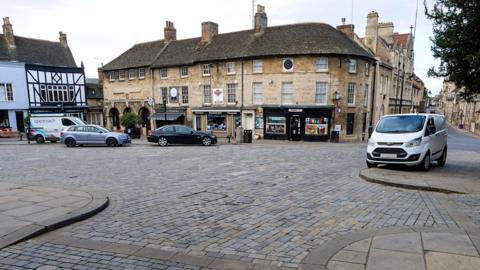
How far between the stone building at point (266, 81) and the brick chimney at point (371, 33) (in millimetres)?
4266

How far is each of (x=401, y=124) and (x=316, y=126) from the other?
53.1ft

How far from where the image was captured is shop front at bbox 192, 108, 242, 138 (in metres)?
29.6

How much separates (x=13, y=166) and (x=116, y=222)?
9.42m

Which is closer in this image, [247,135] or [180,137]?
[180,137]

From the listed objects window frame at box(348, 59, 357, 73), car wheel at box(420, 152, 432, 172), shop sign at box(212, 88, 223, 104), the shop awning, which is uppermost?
window frame at box(348, 59, 357, 73)

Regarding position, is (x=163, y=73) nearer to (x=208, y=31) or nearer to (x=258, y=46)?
(x=208, y=31)

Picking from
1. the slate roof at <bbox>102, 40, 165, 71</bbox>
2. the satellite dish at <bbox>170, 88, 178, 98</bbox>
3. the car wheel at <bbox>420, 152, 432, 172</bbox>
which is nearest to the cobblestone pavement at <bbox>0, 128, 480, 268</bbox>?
the car wheel at <bbox>420, 152, 432, 172</bbox>

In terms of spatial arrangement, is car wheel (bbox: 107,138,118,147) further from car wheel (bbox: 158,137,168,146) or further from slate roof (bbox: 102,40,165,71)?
slate roof (bbox: 102,40,165,71)

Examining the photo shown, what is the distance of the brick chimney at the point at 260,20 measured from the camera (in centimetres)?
2906

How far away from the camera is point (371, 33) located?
32.1m

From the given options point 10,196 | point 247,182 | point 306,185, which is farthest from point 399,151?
point 10,196

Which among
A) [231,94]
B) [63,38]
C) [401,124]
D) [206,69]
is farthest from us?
[63,38]

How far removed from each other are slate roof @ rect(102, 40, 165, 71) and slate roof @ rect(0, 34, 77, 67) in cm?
603

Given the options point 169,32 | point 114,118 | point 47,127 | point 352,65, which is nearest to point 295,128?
point 352,65
